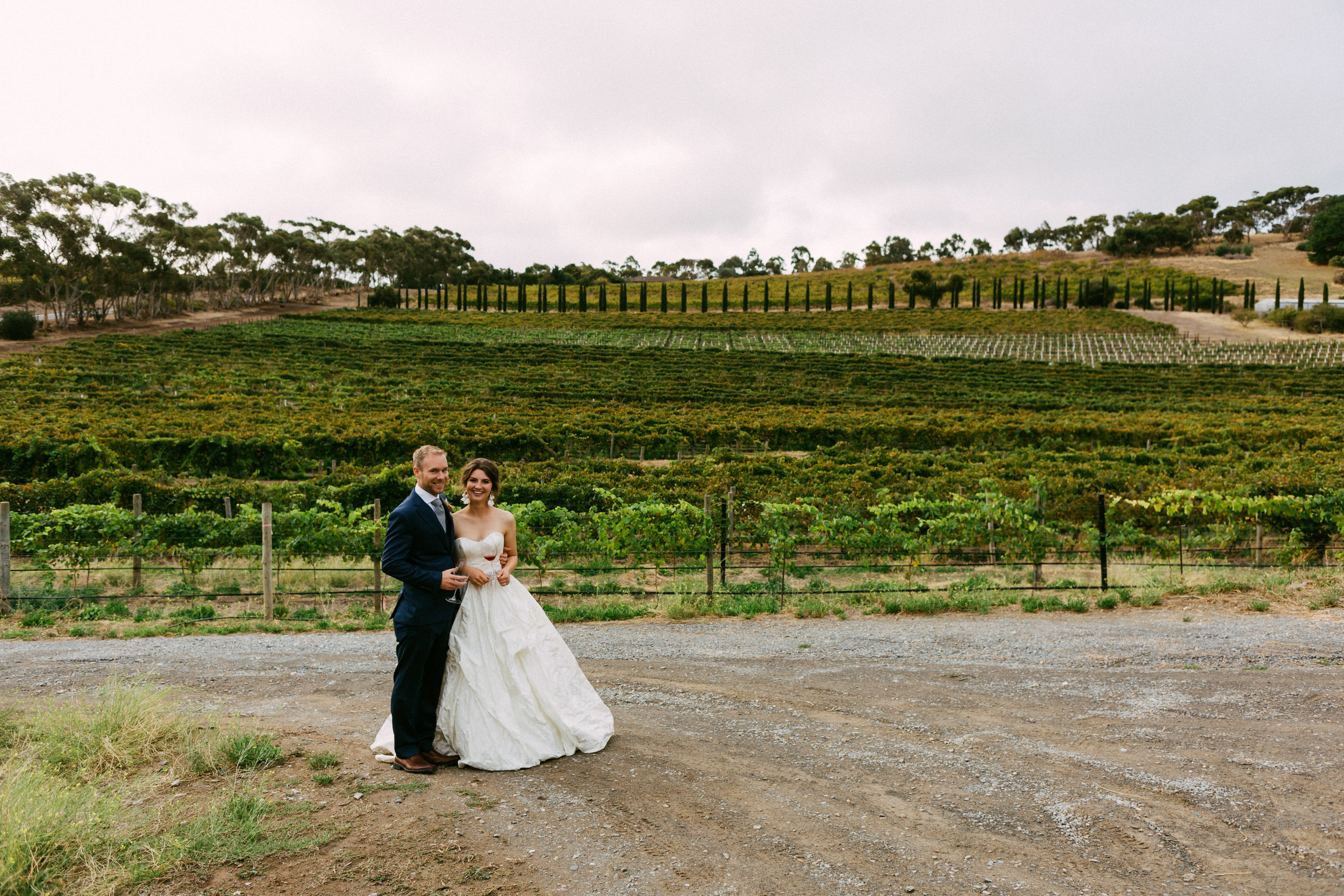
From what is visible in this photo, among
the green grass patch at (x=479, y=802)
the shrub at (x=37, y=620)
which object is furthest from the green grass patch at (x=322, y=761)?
the shrub at (x=37, y=620)

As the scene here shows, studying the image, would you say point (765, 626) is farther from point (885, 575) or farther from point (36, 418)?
point (36, 418)

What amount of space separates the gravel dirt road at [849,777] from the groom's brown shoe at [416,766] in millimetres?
115

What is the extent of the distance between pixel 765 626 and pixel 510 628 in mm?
5935

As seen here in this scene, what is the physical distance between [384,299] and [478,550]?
12952cm

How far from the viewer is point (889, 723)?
20.7ft

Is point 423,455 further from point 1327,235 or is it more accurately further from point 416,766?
point 1327,235

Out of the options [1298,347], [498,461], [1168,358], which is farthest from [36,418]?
[1298,347]

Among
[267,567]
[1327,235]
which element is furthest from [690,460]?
[1327,235]

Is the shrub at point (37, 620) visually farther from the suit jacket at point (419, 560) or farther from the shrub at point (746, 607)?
the shrub at point (746, 607)

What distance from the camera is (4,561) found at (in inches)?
440

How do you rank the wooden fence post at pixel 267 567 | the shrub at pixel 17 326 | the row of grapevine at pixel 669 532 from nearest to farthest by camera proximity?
the wooden fence post at pixel 267 567
the row of grapevine at pixel 669 532
the shrub at pixel 17 326

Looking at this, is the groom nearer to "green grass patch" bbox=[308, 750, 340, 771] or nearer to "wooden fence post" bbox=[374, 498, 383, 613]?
"green grass patch" bbox=[308, 750, 340, 771]

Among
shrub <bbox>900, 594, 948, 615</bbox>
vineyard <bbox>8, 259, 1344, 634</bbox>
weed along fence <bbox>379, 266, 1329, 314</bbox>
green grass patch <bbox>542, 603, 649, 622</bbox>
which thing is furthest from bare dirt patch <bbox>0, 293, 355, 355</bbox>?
shrub <bbox>900, 594, 948, 615</bbox>

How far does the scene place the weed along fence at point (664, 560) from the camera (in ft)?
37.9
